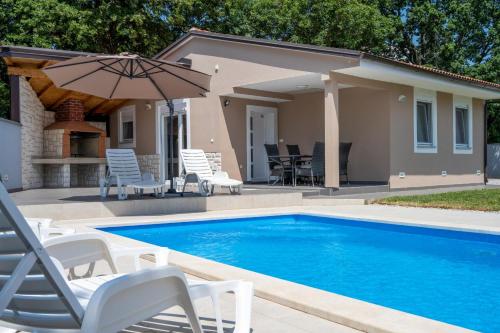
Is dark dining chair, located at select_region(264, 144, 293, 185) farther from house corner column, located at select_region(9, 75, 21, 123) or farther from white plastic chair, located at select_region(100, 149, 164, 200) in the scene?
house corner column, located at select_region(9, 75, 21, 123)

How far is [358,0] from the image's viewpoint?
80.9 ft

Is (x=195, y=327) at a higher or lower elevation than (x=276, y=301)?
higher

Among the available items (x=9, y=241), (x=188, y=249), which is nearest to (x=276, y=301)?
(x=9, y=241)

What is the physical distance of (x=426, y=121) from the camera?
47.2ft

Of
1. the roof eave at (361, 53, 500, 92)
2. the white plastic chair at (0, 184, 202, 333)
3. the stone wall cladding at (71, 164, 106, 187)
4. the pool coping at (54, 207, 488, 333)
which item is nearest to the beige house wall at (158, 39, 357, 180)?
the roof eave at (361, 53, 500, 92)

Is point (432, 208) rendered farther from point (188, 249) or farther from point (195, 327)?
point (195, 327)

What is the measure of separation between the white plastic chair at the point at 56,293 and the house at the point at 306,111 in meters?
9.21

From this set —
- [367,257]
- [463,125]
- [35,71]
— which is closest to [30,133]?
[35,71]

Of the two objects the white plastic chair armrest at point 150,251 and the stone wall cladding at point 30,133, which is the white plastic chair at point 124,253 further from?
the stone wall cladding at point 30,133

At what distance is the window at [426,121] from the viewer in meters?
13.9

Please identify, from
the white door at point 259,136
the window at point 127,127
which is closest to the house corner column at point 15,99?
the window at point 127,127

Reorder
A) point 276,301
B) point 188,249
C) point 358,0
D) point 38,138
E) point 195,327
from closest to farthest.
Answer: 1. point 195,327
2. point 276,301
3. point 188,249
4. point 38,138
5. point 358,0

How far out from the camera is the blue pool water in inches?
168

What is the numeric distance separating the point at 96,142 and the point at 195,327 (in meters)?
15.0
